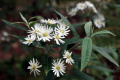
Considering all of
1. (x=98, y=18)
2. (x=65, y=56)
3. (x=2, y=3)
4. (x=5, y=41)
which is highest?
(x=2, y=3)

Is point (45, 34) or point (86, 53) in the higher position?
point (45, 34)

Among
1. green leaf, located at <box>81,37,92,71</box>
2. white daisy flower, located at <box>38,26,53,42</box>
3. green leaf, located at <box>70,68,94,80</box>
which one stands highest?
white daisy flower, located at <box>38,26,53,42</box>

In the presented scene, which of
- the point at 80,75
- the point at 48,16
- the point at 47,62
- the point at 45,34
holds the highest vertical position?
the point at 48,16

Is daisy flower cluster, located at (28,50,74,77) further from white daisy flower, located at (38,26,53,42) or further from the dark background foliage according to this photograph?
the dark background foliage

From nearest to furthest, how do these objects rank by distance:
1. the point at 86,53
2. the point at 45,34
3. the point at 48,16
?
the point at 86,53 → the point at 45,34 → the point at 48,16

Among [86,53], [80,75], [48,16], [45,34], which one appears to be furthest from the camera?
→ [48,16]

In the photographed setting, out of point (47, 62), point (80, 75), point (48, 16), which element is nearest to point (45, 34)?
point (47, 62)

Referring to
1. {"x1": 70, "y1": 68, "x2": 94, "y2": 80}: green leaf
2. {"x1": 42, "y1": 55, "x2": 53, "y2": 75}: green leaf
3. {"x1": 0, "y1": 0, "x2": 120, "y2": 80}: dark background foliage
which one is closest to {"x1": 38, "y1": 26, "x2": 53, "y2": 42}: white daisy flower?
{"x1": 42, "y1": 55, "x2": 53, "y2": 75}: green leaf

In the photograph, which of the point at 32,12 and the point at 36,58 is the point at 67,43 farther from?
the point at 32,12

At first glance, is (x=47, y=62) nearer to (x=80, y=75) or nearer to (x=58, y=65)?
(x=58, y=65)

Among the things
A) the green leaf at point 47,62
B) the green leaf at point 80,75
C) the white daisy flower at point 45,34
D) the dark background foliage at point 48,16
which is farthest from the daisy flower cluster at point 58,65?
the dark background foliage at point 48,16

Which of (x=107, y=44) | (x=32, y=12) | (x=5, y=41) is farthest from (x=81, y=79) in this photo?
(x=32, y=12)
